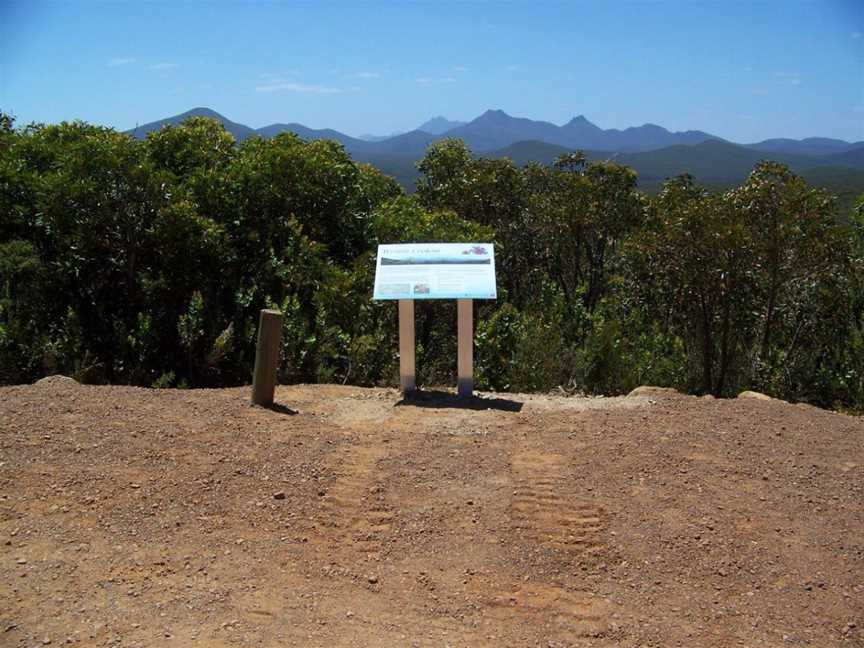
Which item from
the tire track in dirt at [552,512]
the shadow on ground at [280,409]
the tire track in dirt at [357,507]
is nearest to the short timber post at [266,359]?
the shadow on ground at [280,409]

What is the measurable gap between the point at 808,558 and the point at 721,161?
110 metres

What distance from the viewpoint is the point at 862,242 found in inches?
404

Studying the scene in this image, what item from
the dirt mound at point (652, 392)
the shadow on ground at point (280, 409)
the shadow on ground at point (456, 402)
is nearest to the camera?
the shadow on ground at point (280, 409)

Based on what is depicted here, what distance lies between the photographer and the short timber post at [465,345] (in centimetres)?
689

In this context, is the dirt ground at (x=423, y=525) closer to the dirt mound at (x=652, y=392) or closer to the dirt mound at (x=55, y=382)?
the dirt mound at (x=55, y=382)

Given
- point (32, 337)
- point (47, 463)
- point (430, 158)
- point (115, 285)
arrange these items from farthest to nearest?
point (430, 158), point (115, 285), point (32, 337), point (47, 463)

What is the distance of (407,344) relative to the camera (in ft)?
23.1

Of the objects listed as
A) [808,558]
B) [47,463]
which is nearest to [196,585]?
[47,463]

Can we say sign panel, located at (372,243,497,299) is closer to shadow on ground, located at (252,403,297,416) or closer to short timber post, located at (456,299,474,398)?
short timber post, located at (456,299,474,398)

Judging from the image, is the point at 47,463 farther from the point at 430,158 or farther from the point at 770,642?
the point at 430,158

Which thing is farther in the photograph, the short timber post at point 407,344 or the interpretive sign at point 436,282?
the short timber post at point 407,344

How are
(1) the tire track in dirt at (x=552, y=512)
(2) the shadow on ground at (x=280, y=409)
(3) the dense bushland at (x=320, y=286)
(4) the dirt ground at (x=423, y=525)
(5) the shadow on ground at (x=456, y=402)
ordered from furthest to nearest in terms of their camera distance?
(3) the dense bushland at (x=320, y=286)
(5) the shadow on ground at (x=456, y=402)
(2) the shadow on ground at (x=280, y=409)
(1) the tire track in dirt at (x=552, y=512)
(4) the dirt ground at (x=423, y=525)

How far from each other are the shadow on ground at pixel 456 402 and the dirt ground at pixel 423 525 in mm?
209

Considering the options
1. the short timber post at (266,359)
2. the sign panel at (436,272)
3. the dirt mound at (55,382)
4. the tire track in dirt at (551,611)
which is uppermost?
the sign panel at (436,272)
